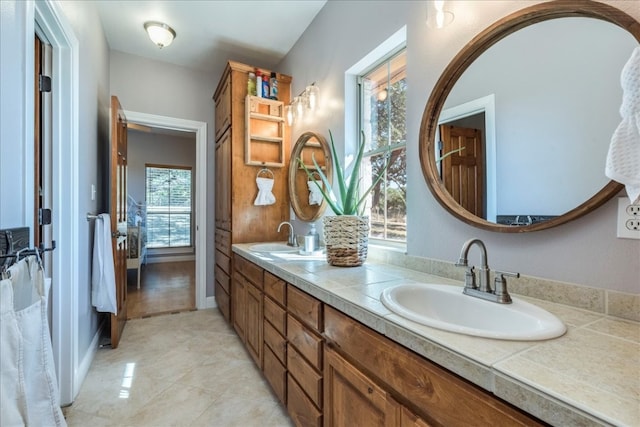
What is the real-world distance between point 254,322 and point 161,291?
2.66 meters

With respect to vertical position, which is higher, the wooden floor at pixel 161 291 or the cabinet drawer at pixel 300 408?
the cabinet drawer at pixel 300 408

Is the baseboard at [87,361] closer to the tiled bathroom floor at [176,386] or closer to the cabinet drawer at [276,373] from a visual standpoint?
the tiled bathroom floor at [176,386]

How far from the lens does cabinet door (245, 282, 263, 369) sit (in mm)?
1865

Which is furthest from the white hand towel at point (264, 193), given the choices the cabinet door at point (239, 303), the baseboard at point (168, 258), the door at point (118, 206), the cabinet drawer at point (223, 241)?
the baseboard at point (168, 258)

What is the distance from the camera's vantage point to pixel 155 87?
3158 millimetres

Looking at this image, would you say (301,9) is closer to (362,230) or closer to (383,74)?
(383,74)

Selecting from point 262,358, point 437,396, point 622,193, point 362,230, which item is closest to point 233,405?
point 262,358

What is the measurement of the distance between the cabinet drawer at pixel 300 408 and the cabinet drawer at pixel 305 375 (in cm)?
3

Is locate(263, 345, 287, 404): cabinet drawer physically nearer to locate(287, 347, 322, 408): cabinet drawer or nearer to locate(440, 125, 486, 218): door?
locate(287, 347, 322, 408): cabinet drawer

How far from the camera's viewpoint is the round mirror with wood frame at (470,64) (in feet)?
2.72

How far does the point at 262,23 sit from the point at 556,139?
2450 millimetres

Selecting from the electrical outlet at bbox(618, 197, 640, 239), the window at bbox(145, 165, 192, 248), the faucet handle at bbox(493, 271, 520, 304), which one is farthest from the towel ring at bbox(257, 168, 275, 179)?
the window at bbox(145, 165, 192, 248)

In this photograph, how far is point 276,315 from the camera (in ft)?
5.24

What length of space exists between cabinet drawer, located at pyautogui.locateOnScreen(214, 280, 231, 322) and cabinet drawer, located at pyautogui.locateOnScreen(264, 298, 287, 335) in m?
1.12
